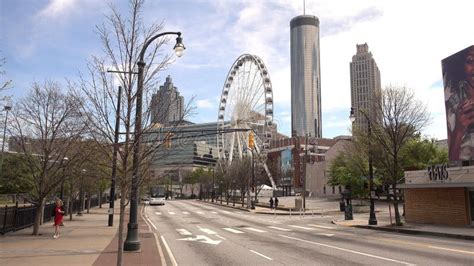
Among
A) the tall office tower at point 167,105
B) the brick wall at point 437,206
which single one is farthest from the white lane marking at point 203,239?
the brick wall at point 437,206

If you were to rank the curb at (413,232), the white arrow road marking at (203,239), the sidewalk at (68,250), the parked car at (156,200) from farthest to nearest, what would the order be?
the parked car at (156,200)
the curb at (413,232)
the white arrow road marking at (203,239)
the sidewalk at (68,250)

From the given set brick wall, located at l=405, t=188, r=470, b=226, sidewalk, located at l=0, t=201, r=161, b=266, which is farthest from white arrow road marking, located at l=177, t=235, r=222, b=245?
brick wall, located at l=405, t=188, r=470, b=226

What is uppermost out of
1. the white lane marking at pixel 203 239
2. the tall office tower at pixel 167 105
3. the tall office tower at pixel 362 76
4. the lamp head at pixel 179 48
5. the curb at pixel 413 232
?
the tall office tower at pixel 362 76

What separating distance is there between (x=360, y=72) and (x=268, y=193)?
34542 millimetres

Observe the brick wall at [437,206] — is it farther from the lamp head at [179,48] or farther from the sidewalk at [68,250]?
the lamp head at [179,48]

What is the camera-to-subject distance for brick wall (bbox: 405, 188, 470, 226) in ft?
88.3

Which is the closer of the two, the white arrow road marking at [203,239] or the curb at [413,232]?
the white arrow road marking at [203,239]

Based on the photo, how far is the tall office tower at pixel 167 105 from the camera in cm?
1272

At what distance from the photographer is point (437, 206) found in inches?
1131

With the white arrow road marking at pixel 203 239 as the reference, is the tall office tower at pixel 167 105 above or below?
above

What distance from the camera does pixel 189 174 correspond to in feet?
451

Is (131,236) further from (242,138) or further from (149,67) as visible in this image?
(242,138)

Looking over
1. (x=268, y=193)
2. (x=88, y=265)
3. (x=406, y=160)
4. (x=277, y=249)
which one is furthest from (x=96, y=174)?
(x=268, y=193)

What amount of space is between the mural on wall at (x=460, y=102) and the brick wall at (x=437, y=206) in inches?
132
